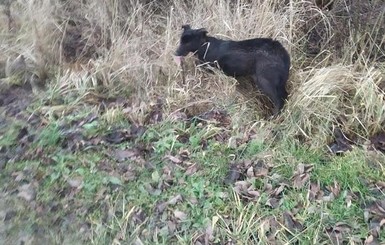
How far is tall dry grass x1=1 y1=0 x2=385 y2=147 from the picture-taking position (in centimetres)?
558

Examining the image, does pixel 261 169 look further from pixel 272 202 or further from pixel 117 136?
pixel 117 136

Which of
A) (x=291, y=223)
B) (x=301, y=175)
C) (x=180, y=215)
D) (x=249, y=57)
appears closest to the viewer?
(x=291, y=223)

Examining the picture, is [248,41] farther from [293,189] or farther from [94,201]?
[94,201]

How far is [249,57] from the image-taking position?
596cm

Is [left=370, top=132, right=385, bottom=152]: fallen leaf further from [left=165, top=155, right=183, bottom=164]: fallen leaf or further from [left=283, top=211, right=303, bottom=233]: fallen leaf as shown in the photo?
[left=165, top=155, right=183, bottom=164]: fallen leaf

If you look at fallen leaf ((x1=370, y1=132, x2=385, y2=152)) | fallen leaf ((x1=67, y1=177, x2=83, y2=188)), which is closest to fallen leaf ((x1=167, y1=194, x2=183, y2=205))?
fallen leaf ((x1=67, y1=177, x2=83, y2=188))

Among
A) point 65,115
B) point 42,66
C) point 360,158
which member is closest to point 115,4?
point 42,66

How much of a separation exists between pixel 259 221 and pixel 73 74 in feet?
9.79

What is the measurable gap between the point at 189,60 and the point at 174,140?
1.33 meters

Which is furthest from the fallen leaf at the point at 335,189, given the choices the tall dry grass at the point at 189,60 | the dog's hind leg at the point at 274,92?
the dog's hind leg at the point at 274,92

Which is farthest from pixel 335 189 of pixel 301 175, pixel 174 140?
pixel 174 140

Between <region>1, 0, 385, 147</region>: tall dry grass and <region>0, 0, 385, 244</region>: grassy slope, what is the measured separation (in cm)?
2

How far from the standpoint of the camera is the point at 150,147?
5.45 metres

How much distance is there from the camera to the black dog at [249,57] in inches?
229
